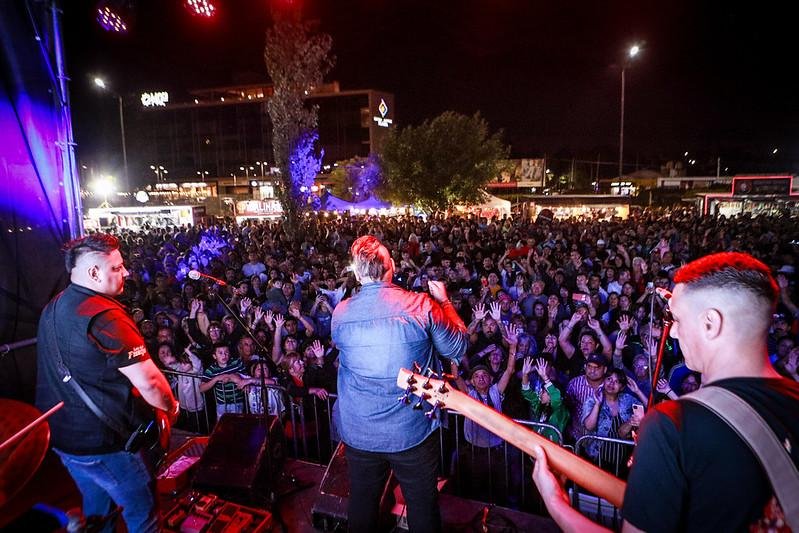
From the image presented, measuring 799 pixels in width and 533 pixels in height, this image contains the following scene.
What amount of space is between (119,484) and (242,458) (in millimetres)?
1121

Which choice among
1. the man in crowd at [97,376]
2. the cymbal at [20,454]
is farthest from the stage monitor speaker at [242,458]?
the cymbal at [20,454]

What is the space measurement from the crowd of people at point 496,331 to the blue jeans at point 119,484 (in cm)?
87

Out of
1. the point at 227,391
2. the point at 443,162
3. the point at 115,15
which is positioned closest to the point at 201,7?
the point at 115,15

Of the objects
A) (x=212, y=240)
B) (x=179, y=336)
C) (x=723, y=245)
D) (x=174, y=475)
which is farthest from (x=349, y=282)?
(x=723, y=245)

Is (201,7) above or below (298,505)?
above

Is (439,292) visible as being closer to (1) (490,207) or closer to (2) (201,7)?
(2) (201,7)

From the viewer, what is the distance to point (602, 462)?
3939 millimetres

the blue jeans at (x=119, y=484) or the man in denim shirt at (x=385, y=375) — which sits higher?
the man in denim shirt at (x=385, y=375)

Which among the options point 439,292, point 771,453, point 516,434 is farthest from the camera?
point 439,292

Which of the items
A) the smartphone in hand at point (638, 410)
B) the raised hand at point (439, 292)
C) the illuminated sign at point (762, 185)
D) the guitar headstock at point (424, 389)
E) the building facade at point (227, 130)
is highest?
the building facade at point (227, 130)

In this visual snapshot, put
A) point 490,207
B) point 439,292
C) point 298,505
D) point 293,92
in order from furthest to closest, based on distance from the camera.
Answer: point 490,207 < point 293,92 < point 298,505 < point 439,292

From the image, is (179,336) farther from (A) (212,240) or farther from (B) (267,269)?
(A) (212,240)

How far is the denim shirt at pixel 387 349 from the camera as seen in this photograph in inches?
87.0

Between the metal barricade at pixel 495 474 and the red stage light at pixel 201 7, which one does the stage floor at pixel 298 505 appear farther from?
the red stage light at pixel 201 7
